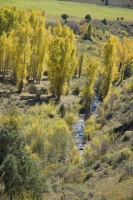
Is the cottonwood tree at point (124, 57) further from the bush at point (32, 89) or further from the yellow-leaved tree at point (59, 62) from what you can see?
the bush at point (32, 89)

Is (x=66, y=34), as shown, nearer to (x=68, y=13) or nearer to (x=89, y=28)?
(x=89, y=28)

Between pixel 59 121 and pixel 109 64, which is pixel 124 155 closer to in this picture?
pixel 59 121

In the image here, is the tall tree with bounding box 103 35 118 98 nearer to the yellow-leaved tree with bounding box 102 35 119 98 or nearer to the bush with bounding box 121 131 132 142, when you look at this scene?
the yellow-leaved tree with bounding box 102 35 119 98

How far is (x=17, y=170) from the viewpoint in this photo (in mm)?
21703

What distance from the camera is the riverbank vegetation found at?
23719mm

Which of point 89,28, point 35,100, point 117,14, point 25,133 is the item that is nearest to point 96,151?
point 25,133

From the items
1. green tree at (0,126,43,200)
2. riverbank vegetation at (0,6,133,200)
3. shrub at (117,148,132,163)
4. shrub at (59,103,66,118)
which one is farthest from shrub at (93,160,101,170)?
shrub at (59,103,66,118)

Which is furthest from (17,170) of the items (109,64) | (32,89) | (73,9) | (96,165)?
(73,9)

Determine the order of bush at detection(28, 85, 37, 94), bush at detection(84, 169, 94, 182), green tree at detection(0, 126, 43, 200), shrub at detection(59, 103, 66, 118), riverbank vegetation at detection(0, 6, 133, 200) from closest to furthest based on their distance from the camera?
green tree at detection(0, 126, 43, 200)
riverbank vegetation at detection(0, 6, 133, 200)
bush at detection(84, 169, 94, 182)
shrub at detection(59, 103, 66, 118)
bush at detection(28, 85, 37, 94)

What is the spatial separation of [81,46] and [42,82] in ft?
105

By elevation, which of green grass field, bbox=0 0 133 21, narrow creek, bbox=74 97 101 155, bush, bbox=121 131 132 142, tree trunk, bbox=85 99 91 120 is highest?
green grass field, bbox=0 0 133 21

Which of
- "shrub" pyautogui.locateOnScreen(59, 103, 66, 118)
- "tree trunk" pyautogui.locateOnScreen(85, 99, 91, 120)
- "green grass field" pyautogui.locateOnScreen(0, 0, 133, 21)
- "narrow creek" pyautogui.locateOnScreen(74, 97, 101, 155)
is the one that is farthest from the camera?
"green grass field" pyautogui.locateOnScreen(0, 0, 133, 21)

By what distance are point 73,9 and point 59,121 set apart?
289ft

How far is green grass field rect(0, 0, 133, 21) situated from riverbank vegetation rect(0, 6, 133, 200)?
39907 mm
